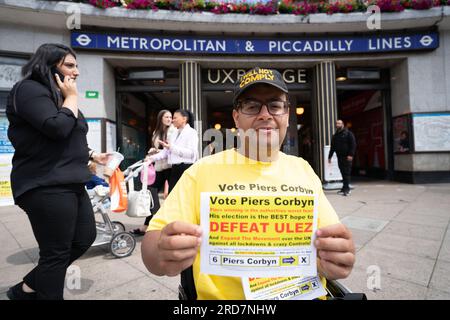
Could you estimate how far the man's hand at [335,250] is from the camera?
3.00 feet

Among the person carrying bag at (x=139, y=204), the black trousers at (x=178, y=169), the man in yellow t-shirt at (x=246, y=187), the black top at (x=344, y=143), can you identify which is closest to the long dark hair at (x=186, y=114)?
the black trousers at (x=178, y=169)

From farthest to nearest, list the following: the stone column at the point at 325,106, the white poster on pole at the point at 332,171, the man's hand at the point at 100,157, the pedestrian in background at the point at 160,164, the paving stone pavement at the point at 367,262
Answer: the stone column at the point at 325,106 → the white poster on pole at the point at 332,171 → the pedestrian in background at the point at 160,164 → the man's hand at the point at 100,157 → the paving stone pavement at the point at 367,262

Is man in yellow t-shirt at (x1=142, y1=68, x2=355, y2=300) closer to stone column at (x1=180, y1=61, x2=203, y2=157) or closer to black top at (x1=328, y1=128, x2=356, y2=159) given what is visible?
black top at (x1=328, y1=128, x2=356, y2=159)

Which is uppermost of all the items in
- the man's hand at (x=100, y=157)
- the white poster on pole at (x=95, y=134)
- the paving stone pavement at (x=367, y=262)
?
the white poster on pole at (x=95, y=134)

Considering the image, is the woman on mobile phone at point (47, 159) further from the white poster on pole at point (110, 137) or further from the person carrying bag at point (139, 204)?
the white poster on pole at point (110, 137)

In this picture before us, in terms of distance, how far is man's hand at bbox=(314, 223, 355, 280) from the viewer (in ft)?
3.00

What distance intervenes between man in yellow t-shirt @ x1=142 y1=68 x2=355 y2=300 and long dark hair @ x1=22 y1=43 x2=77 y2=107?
1104mm

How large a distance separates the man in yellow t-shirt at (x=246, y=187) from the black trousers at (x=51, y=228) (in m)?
0.81

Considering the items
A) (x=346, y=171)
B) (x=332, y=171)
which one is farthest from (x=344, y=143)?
(x=332, y=171)

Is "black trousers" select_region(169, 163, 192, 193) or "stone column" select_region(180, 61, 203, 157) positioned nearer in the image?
"black trousers" select_region(169, 163, 192, 193)

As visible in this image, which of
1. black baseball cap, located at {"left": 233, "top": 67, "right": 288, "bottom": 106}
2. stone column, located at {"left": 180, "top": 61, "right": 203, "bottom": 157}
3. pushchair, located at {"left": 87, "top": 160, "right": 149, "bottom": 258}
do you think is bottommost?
pushchair, located at {"left": 87, "top": 160, "right": 149, "bottom": 258}

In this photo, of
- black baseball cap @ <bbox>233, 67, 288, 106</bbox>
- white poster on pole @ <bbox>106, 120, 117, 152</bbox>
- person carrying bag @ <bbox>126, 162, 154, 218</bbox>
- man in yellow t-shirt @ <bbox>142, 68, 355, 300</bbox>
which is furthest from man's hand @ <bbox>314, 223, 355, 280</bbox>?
white poster on pole @ <bbox>106, 120, 117, 152</bbox>

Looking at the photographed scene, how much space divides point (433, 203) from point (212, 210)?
21.3ft

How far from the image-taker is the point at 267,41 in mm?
8055
